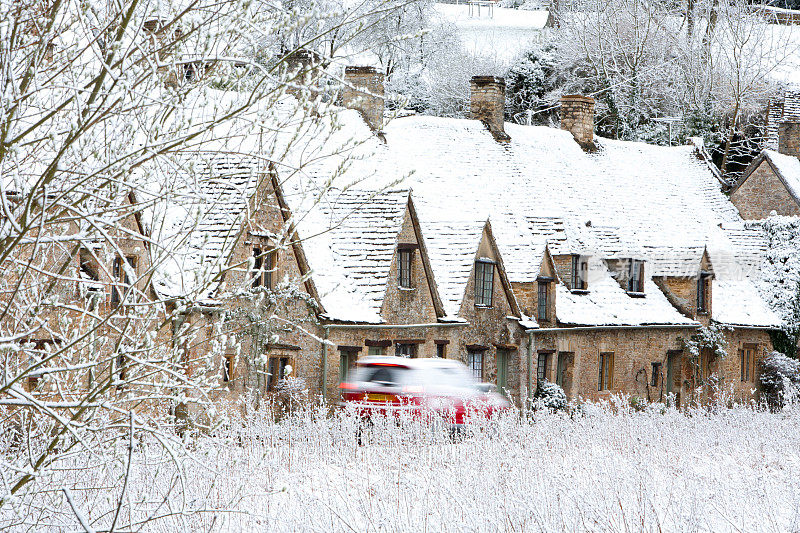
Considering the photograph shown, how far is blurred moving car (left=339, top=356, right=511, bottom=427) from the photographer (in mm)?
17984

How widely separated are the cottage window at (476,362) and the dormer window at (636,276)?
7550 millimetres

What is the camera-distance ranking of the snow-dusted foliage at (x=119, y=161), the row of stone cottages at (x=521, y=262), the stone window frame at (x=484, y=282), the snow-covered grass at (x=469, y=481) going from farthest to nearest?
1. the stone window frame at (x=484, y=282)
2. the row of stone cottages at (x=521, y=262)
3. the snow-covered grass at (x=469, y=481)
4. the snow-dusted foliage at (x=119, y=161)

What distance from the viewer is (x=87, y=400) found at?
19.5 ft

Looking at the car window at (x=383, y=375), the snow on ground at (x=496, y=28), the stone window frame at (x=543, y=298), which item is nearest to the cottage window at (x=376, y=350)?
the car window at (x=383, y=375)

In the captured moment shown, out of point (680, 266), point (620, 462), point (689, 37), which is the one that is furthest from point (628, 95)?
point (620, 462)

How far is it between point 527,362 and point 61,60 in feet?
75.4

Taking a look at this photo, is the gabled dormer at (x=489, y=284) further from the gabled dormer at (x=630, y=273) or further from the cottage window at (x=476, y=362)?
the gabled dormer at (x=630, y=273)

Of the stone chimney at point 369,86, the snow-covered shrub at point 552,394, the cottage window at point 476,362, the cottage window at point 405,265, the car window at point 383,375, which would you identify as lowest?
the snow-covered shrub at point 552,394

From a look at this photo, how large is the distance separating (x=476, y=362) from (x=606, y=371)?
5.46 m

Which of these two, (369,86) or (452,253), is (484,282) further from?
(369,86)

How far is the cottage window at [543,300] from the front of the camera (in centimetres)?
2903

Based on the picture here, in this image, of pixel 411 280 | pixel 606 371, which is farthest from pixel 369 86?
pixel 606 371

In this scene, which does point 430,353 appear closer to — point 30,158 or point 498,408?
point 498,408

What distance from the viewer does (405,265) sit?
1024 inches
